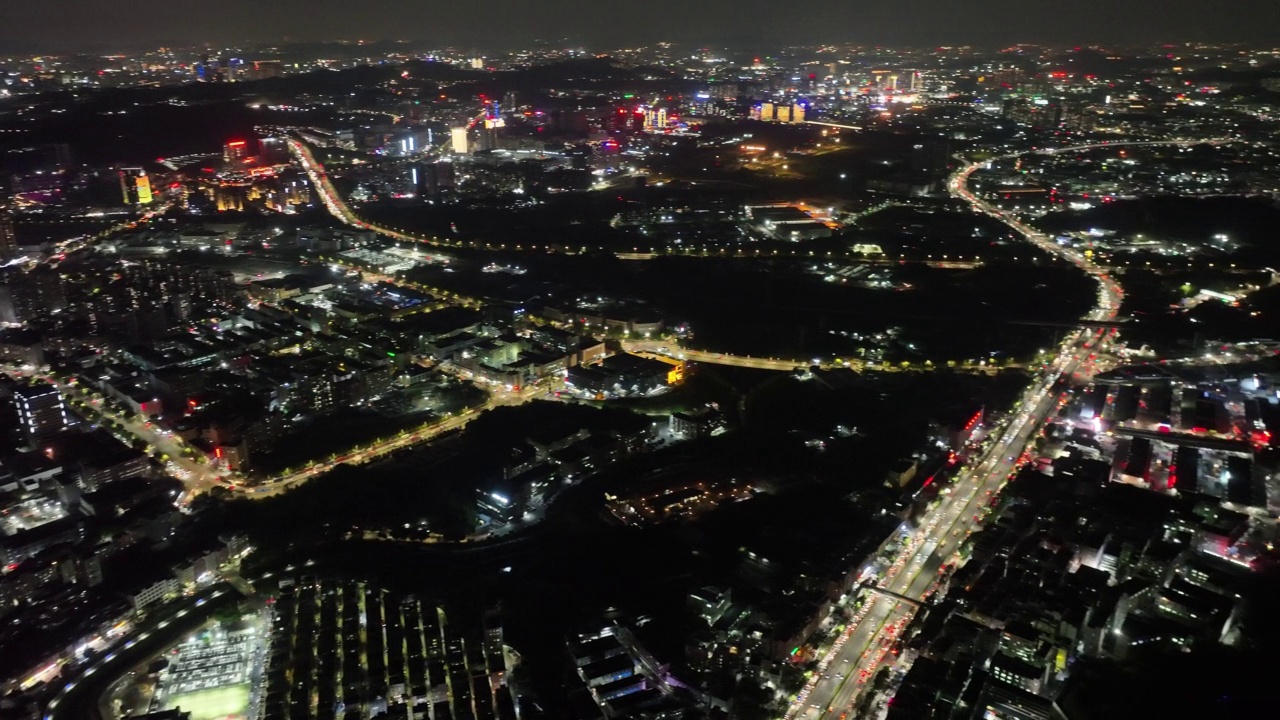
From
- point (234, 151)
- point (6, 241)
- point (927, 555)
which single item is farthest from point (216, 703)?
point (234, 151)

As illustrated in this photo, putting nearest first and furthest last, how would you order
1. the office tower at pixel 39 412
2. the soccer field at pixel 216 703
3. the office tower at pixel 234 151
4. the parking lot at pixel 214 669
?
1. the soccer field at pixel 216 703
2. the parking lot at pixel 214 669
3. the office tower at pixel 39 412
4. the office tower at pixel 234 151

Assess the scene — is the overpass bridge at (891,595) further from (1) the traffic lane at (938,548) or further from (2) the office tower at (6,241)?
(2) the office tower at (6,241)

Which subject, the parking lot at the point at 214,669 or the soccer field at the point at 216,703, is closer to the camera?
the soccer field at the point at 216,703

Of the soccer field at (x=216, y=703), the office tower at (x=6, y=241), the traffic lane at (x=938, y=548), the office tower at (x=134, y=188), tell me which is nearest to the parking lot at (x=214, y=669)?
the soccer field at (x=216, y=703)

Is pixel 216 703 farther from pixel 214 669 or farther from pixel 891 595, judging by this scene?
pixel 891 595

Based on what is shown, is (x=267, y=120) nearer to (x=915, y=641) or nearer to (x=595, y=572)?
(x=595, y=572)

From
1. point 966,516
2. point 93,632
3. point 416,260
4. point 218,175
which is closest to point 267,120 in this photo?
point 218,175

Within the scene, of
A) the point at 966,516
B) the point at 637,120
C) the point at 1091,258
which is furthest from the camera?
the point at 637,120

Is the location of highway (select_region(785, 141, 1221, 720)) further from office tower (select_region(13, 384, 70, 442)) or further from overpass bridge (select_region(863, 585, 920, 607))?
office tower (select_region(13, 384, 70, 442))

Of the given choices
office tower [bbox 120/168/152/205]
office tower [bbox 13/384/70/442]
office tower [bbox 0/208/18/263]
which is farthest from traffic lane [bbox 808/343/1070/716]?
office tower [bbox 120/168/152/205]
